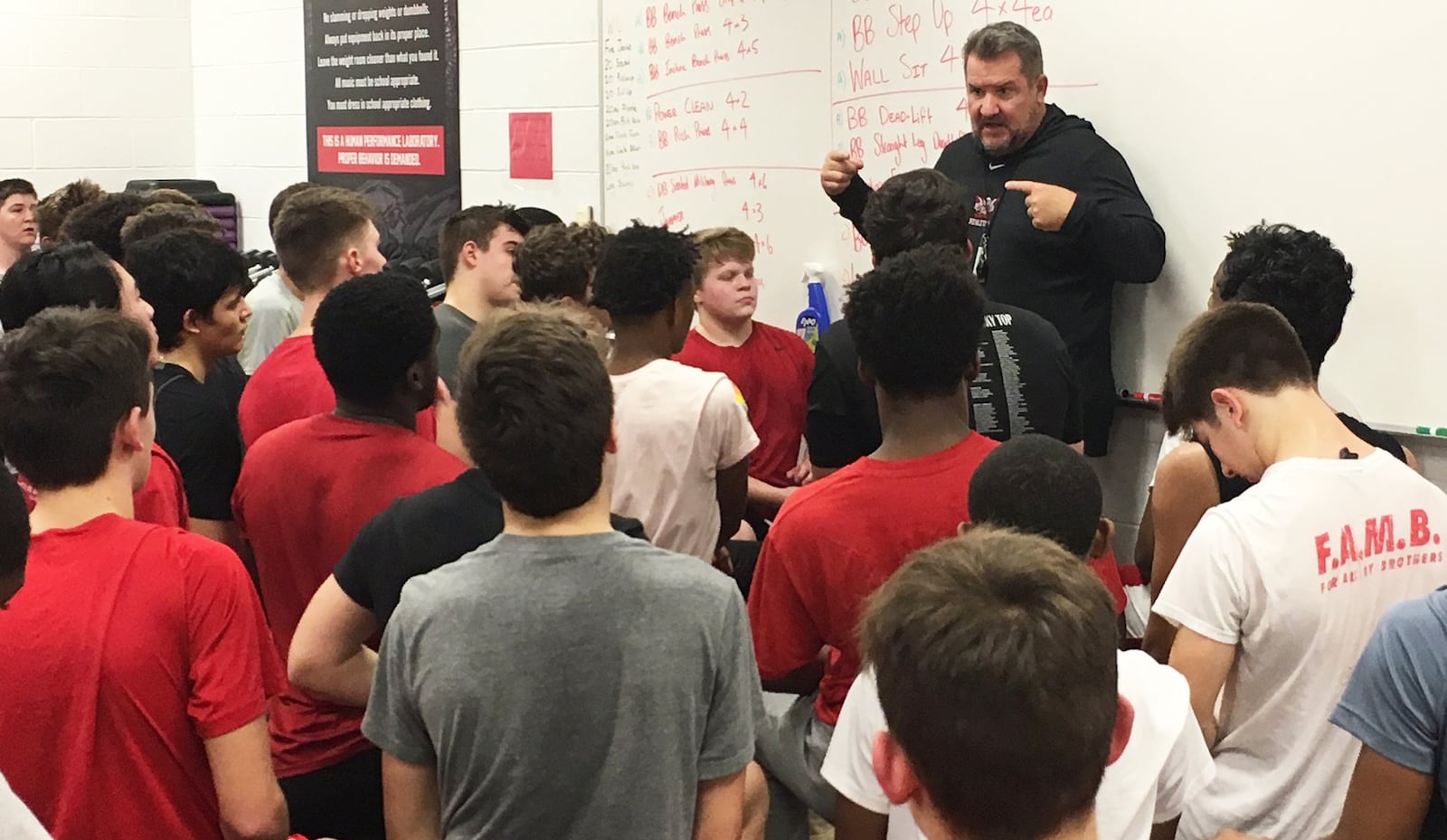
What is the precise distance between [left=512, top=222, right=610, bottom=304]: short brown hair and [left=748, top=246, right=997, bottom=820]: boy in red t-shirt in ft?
4.29

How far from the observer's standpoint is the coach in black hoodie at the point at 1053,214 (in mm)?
3287

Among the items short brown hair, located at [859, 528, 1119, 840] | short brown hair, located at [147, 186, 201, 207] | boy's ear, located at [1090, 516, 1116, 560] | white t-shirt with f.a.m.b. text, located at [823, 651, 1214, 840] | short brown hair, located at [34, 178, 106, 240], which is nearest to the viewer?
short brown hair, located at [859, 528, 1119, 840]

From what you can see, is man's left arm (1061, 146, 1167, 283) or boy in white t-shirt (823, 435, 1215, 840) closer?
boy in white t-shirt (823, 435, 1215, 840)

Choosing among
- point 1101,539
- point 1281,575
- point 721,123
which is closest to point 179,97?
point 721,123

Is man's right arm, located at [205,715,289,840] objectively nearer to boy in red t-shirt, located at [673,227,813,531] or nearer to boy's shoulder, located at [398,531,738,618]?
boy's shoulder, located at [398,531,738,618]

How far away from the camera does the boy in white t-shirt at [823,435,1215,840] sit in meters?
1.48

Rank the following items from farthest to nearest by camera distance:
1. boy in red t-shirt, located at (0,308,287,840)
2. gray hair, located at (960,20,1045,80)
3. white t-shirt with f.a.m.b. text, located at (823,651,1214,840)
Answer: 1. gray hair, located at (960,20,1045,80)
2. boy in red t-shirt, located at (0,308,287,840)
3. white t-shirt with f.a.m.b. text, located at (823,651,1214,840)

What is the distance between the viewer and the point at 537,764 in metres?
1.54

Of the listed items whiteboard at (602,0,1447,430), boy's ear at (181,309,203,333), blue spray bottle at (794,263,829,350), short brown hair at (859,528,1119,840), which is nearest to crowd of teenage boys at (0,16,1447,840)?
short brown hair at (859,528,1119,840)

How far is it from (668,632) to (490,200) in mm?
4453

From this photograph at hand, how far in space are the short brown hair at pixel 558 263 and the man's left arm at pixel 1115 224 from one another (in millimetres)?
1184

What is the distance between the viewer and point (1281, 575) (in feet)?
5.91

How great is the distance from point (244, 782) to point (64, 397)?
54cm

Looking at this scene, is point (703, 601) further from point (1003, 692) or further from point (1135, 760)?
point (1003, 692)
